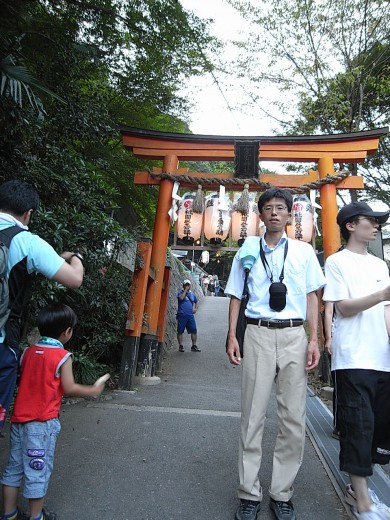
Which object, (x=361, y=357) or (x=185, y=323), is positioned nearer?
(x=361, y=357)

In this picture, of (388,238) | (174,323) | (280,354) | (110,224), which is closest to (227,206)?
(110,224)

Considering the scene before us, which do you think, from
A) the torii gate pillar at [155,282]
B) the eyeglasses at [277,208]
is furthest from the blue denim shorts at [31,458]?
the torii gate pillar at [155,282]

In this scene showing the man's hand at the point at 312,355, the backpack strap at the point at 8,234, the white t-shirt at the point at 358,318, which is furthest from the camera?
the man's hand at the point at 312,355

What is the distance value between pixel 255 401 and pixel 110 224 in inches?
120

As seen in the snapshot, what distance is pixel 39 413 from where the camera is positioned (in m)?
2.16

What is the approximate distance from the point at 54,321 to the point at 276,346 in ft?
4.50

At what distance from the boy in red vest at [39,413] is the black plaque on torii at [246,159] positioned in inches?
206

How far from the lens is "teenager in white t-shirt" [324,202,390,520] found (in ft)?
7.52

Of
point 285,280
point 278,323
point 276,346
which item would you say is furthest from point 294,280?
point 276,346

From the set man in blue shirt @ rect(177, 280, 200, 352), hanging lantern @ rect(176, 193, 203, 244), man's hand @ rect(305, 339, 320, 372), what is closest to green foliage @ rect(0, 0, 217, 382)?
hanging lantern @ rect(176, 193, 203, 244)

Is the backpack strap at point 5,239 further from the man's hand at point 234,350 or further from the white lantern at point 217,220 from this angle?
the white lantern at point 217,220

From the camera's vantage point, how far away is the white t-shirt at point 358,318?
2408mm

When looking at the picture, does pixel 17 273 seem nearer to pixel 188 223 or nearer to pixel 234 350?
pixel 234 350

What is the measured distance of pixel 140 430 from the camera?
12.6ft
